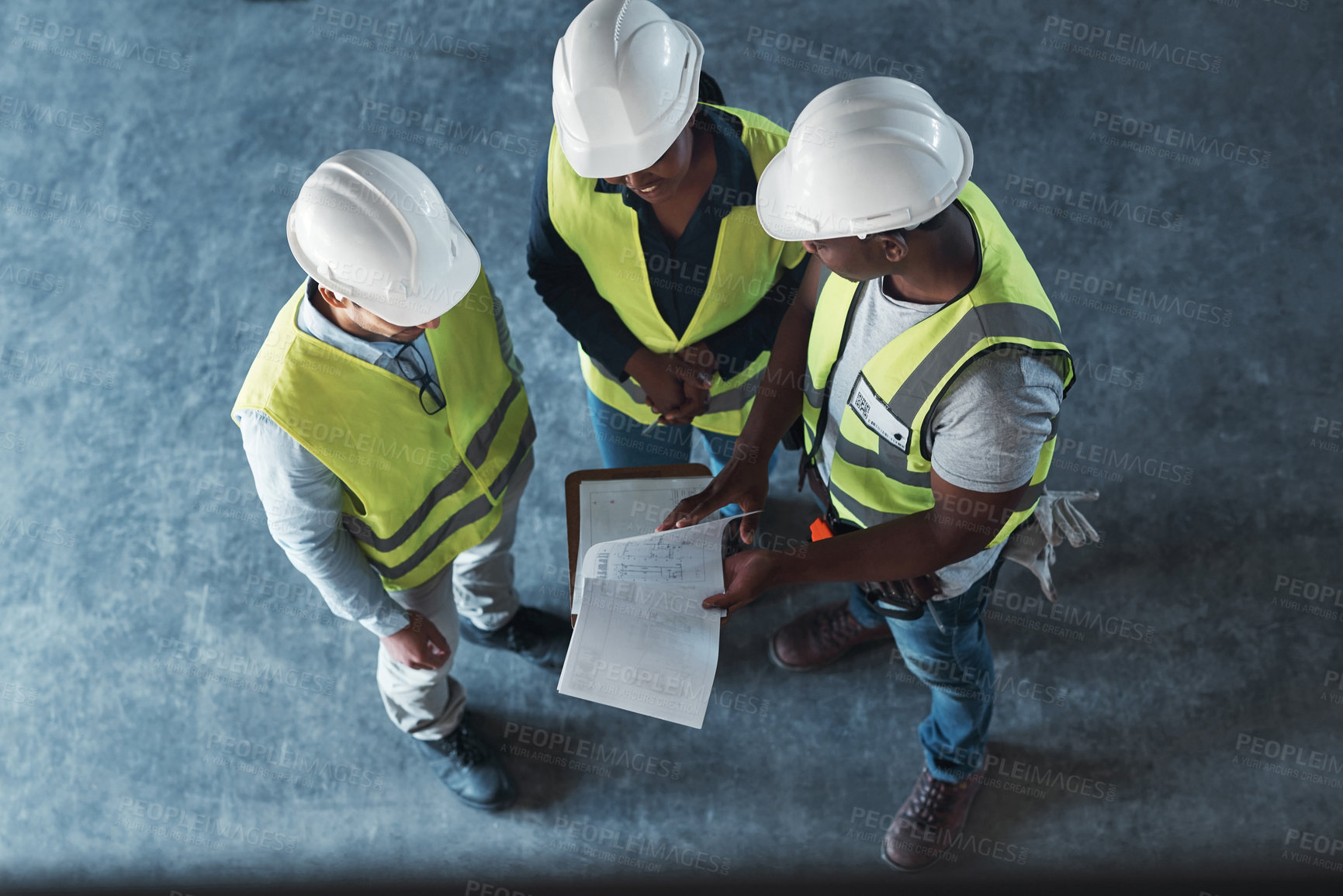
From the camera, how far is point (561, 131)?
1.90m

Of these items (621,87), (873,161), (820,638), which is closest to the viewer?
(873,161)

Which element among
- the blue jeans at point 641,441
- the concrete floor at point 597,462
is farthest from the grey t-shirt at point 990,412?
the concrete floor at point 597,462

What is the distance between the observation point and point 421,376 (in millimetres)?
1962

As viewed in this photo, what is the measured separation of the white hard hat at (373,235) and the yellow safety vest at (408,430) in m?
0.19

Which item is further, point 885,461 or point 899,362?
point 885,461

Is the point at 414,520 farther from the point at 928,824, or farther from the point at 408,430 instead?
the point at 928,824

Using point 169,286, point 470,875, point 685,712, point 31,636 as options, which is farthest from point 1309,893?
point 169,286

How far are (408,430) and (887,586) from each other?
119cm

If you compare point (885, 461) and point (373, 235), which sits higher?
point (373, 235)

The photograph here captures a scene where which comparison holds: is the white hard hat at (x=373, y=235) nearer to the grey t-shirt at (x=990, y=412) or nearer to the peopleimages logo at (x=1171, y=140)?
the grey t-shirt at (x=990, y=412)

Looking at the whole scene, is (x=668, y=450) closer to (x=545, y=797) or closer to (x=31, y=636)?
(x=545, y=797)

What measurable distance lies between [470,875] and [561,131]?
2.32m

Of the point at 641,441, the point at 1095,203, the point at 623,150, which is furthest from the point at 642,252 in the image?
the point at 1095,203

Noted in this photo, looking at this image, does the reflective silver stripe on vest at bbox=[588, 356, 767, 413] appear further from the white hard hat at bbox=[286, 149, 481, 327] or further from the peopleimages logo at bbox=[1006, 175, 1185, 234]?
the peopleimages logo at bbox=[1006, 175, 1185, 234]
